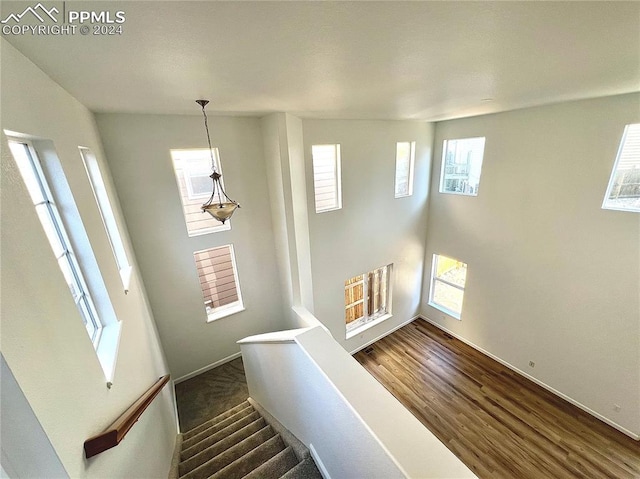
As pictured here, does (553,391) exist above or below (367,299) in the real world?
below

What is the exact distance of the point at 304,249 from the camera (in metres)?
4.36

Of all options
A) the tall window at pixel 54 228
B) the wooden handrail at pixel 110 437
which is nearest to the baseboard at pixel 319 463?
the wooden handrail at pixel 110 437

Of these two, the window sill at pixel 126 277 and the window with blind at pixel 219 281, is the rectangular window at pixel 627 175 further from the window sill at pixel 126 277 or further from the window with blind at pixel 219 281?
the window sill at pixel 126 277

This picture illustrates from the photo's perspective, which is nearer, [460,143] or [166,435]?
[166,435]

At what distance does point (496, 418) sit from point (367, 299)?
2.95m

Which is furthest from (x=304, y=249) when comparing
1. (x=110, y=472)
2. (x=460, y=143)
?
(x=460, y=143)

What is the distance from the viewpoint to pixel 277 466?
2.64m

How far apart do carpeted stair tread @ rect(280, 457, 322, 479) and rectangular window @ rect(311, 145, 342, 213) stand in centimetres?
339

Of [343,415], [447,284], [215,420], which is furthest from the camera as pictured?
[447,284]

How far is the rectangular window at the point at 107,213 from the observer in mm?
→ 2611

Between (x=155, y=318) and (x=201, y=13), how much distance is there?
13.7ft

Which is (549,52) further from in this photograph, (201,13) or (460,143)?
(460,143)

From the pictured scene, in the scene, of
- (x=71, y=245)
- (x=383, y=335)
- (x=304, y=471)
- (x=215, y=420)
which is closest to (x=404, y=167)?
(x=383, y=335)

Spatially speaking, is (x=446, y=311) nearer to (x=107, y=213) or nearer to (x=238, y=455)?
(x=238, y=455)
